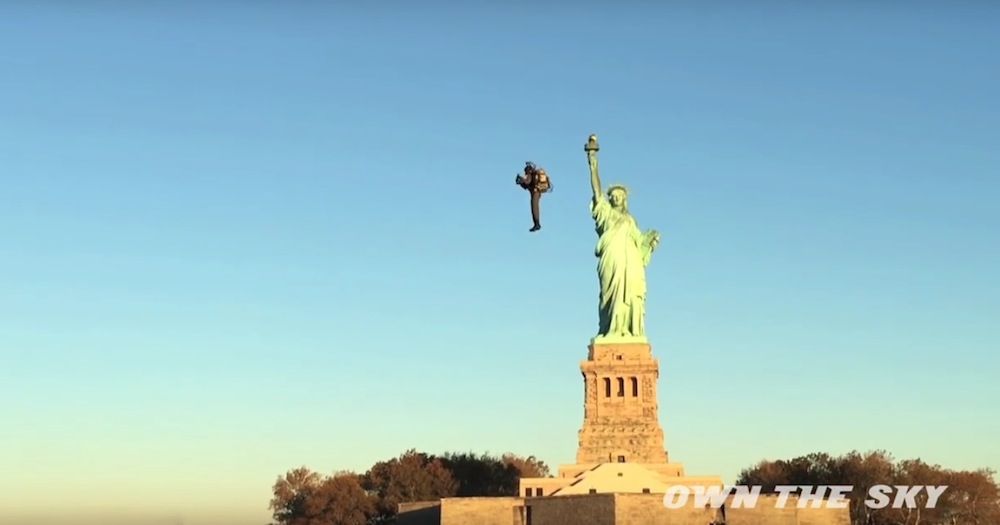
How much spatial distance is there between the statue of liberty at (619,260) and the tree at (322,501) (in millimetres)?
22230

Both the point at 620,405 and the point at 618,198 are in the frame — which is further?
the point at 618,198

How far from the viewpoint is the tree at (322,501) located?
82438 millimetres

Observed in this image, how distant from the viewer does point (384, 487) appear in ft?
284

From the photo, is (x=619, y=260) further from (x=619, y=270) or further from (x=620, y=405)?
(x=620, y=405)

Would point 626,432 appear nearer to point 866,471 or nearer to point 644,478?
point 644,478

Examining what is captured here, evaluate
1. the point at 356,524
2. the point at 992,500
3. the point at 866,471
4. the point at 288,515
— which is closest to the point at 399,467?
the point at 356,524

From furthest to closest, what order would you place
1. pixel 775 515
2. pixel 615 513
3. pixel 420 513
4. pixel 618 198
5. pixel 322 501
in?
pixel 322 501 → pixel 618 198 → pixel 420 513 → pixel 775 515 → pixel 615 513

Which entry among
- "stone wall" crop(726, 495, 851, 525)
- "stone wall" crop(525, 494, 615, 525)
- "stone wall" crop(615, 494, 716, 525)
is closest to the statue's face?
"stone wall" crop(525, 494, 615, 525)

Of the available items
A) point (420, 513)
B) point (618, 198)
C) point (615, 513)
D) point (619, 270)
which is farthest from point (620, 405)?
point (615, 513)

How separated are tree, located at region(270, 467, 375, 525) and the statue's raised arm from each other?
86.0ft

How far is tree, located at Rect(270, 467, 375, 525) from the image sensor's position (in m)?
82.4

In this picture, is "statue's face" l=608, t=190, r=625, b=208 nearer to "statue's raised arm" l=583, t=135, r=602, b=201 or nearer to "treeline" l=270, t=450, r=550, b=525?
"statue's raised arm" l=583, t=135, r=602, b=201

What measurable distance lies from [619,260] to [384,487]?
85.0 feet

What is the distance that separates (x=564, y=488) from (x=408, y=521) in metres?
9.10
